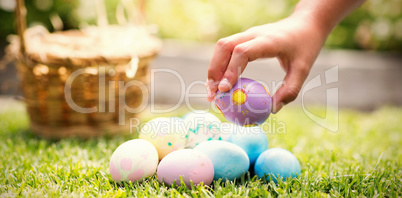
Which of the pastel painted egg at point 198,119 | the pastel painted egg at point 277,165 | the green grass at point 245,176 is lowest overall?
the green grass at point 245,176

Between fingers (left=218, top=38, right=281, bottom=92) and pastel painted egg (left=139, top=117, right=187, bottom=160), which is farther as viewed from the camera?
pastel painted egg (left=139, top=117, right=187, bottom=160)

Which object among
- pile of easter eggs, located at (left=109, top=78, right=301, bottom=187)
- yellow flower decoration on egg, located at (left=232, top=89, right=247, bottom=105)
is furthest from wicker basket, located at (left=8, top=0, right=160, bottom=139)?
yellow flower decoration on egg, located at (left=232, top=89, right=247, bottom=105)

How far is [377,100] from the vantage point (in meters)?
3.74

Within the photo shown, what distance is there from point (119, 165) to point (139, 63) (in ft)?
3.26

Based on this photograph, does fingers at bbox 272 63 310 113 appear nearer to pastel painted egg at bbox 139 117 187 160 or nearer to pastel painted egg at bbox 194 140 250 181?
pastel painted egg at bbox 194 140 250 181

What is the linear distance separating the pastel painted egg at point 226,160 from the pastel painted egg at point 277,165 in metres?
0.09

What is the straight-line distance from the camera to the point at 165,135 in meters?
1.75

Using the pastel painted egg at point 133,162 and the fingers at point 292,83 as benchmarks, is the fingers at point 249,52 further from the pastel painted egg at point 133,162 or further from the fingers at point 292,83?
the pastel painted egg at point 133,162

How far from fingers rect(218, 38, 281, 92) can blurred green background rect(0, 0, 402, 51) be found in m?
3.02

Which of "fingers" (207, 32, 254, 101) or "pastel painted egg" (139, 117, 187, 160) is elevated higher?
"fingers" (207, 32, 254, 101)

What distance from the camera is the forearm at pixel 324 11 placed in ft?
5.06

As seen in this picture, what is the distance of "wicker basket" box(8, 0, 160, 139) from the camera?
227cm

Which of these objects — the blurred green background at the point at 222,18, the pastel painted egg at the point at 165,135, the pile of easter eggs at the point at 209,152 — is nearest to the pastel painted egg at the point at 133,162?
the pile of easter eggs at the point at 209,152

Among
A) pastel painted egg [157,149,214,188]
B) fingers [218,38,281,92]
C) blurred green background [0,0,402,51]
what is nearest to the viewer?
fingers [218,38,281,92]
